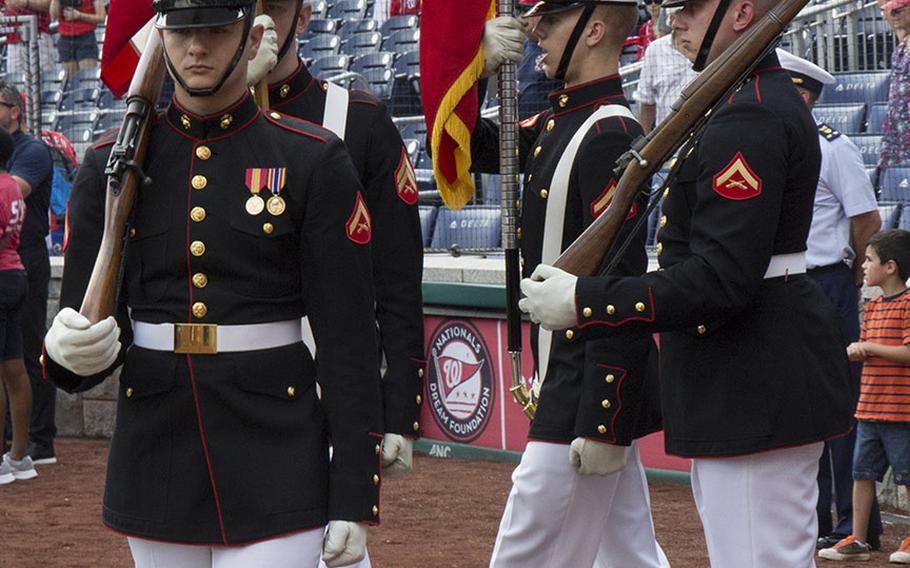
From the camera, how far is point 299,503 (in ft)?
9.84

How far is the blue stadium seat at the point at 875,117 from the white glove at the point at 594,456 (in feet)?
21.2

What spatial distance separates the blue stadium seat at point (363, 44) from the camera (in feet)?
50.2

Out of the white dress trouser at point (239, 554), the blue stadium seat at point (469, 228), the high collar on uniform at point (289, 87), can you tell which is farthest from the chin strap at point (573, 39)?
the blue stadium seat at point (469, 228)

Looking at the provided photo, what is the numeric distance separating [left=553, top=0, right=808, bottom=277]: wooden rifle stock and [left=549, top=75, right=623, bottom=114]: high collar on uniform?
31.4 inches

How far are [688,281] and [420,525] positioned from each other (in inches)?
177

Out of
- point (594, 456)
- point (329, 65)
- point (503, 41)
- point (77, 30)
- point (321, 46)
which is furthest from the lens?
point (321, 46)

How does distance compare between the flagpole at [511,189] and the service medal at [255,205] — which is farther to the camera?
the flagpole at [511,189]

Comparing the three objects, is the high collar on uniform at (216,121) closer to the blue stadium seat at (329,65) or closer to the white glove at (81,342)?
the white glove at (81,342)

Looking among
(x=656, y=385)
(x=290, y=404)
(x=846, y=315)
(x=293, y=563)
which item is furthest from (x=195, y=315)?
(x=846, y=315)

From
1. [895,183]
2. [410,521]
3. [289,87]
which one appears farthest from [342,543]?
[895,183]

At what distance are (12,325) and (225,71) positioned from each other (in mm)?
6015

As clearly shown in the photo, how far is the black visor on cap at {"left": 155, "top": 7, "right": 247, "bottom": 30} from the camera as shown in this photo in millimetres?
2986

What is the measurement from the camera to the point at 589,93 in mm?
4258

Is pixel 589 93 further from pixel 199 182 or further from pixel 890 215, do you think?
pixel 890 215
